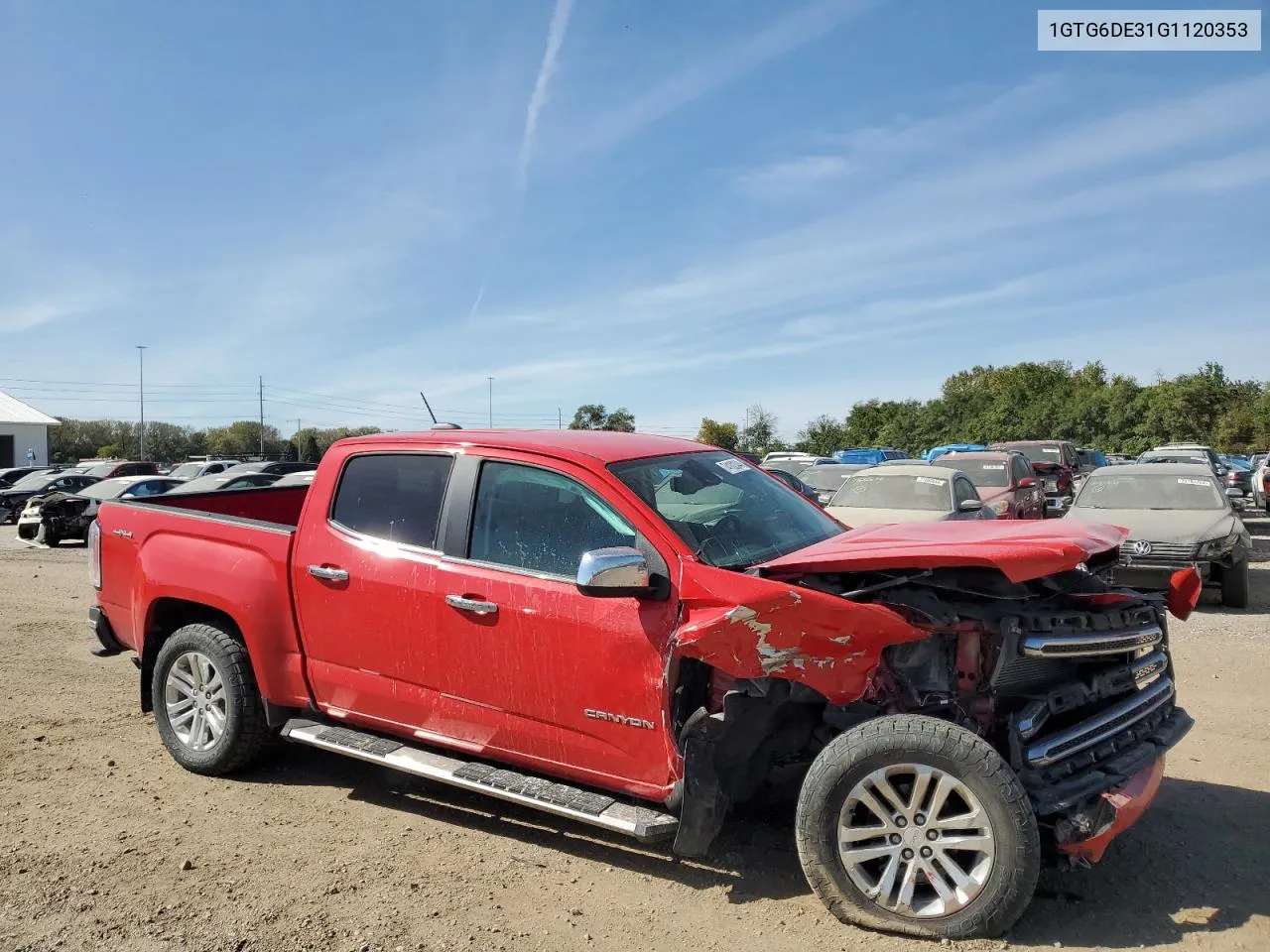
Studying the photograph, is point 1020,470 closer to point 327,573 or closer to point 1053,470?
point 1053,470

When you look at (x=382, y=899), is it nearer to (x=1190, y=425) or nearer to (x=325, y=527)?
(x=325, y=527)

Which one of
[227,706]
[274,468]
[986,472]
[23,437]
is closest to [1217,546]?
[986,472]

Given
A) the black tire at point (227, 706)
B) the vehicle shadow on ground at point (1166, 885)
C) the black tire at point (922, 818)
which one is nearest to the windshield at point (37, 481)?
the black tire at point (227, 706)

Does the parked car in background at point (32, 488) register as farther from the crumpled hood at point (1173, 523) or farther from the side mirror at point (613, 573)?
the side mirror at point (613, 573)

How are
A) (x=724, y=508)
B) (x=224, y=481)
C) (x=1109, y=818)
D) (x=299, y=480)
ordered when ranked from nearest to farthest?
(x=1109, y=818), (x=724, y=508), (x=299, y=480), (x=224, y=481)

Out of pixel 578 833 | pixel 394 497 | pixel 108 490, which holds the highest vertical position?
pixel 394 497

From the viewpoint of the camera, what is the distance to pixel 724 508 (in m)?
4.15

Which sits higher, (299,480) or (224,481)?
(299,480)

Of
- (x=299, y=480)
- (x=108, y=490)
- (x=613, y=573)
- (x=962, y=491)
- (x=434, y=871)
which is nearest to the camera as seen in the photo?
(x=613, y=573)

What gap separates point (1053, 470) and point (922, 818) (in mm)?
19381

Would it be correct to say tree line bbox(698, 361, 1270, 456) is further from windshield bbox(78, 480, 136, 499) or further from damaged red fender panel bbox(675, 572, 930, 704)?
damaged red fender panel bbox(675, 572, 930, 704)

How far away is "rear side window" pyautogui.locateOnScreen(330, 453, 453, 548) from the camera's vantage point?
4.27 meters

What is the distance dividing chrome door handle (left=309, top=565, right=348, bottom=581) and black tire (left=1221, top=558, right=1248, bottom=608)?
369 inches

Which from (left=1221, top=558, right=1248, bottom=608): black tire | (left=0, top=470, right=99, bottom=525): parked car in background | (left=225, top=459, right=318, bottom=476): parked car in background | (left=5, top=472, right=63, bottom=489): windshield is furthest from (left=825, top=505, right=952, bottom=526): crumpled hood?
→ (left=5, top=472, right=63, bottom=489): windshield
